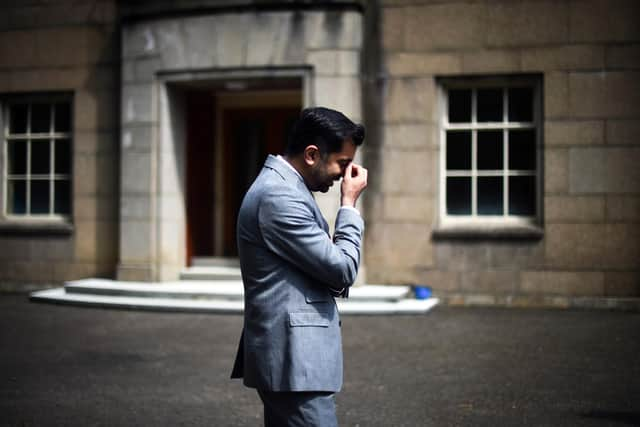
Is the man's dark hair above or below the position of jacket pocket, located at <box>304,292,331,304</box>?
above

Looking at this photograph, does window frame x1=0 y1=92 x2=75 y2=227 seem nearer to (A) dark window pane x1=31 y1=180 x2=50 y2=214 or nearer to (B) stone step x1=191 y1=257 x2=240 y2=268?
(A) dark window pane x1=31 y1=180 x2=50 y2=214

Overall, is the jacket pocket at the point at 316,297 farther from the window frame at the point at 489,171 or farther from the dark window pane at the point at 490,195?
the dark window pane at the point at 490,195

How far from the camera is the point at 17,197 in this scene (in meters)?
14.2

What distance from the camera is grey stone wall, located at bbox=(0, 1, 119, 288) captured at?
43.9ft

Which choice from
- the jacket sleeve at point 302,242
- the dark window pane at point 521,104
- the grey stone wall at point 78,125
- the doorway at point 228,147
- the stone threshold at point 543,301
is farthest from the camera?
Result: the doorway at point 228,147

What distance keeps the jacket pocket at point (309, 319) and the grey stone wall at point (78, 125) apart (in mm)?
11043

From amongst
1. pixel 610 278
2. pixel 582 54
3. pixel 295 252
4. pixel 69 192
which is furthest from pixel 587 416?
pixel 69 192

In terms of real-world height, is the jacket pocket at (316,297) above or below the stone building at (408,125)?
below

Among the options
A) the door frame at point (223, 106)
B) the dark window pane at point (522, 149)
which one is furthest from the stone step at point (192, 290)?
the dark window pane at point (522, 149)

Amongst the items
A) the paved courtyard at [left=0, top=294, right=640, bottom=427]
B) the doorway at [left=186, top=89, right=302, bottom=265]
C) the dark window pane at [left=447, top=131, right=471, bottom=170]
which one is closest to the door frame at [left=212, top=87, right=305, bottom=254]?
the doorway at [left=186, top=89, right=302, bottom=265]

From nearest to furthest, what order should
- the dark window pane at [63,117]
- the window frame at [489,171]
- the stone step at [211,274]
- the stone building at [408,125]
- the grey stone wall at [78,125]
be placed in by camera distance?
the stone building at [408,125]
the window frame at [489,171]
the stone step at [211,274]
the grey stone wall at [78,125]
the dark window pane at [63,117]

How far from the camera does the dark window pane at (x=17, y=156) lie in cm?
1420

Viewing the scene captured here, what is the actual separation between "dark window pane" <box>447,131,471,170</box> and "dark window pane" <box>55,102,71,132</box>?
250 inches

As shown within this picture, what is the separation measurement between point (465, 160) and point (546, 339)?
13.7ft
